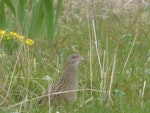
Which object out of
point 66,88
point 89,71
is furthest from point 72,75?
point 89,71

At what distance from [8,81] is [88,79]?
81 cm

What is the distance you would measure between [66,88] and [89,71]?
38.6 inches

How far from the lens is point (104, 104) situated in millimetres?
6629

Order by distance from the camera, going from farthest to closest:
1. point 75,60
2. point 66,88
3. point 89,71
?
point 89,71 < point 75,60 < point 66,88

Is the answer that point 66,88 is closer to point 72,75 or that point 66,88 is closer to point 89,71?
point 72,75

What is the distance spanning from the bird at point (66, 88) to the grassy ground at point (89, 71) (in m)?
0.08

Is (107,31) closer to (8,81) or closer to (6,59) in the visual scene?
(6,59)

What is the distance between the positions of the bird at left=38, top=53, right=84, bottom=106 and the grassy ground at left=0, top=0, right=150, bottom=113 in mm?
81

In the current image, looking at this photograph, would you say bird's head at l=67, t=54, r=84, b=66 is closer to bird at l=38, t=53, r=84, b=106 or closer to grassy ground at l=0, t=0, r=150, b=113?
bird at l=38, t=53, r=84, b=106

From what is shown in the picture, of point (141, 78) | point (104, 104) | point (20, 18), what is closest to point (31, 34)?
point (20, 18)

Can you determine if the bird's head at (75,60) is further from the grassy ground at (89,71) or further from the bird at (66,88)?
the grassy ground at (89,71)

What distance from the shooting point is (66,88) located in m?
6.90

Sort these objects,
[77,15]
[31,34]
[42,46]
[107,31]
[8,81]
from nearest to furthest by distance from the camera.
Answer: [8,81]
[31,34]
[42,46]
[107,31]
[77,15]

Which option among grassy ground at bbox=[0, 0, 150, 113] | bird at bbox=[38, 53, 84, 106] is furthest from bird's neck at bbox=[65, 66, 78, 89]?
grassy ground at bbox=[0, 0, 150, 113]
